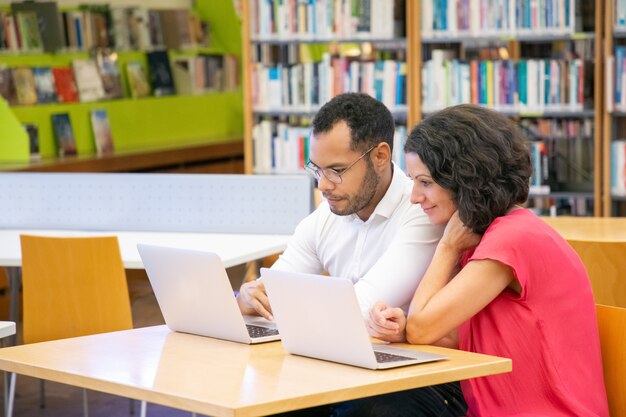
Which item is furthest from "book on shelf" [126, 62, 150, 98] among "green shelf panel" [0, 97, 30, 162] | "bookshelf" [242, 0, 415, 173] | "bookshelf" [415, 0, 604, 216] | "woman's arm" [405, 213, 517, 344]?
"woman's arm" [405, 213, 517, 344]

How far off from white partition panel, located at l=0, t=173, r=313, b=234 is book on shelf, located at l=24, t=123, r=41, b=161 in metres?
2.85

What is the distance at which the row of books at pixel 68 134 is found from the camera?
816 centimetres

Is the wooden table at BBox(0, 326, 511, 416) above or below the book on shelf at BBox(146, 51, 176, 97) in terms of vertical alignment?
below

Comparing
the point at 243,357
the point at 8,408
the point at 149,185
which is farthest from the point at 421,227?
the point at 149,185

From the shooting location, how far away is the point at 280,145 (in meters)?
6.92

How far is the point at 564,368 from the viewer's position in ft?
8.11

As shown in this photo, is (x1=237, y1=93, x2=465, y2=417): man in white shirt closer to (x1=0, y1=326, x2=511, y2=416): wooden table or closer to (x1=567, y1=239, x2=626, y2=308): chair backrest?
(x1=0, y1=326, x2=511, y2=416): wooden table

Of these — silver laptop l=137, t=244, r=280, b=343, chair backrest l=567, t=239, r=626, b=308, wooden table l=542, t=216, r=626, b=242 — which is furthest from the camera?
wooden table l=542, t=216, r=626, b=242

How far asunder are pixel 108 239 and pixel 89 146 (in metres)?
5.03

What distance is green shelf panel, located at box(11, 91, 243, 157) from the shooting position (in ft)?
27.6

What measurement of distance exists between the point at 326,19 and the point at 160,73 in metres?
3.38

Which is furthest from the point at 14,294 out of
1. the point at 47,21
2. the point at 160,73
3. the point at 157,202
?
the point at 160,73

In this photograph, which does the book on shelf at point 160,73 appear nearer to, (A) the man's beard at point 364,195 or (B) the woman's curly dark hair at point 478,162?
(A) the man's beard at point 364,195

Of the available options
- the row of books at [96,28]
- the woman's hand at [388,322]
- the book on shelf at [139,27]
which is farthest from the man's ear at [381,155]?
the book on shelf at [139,27]
